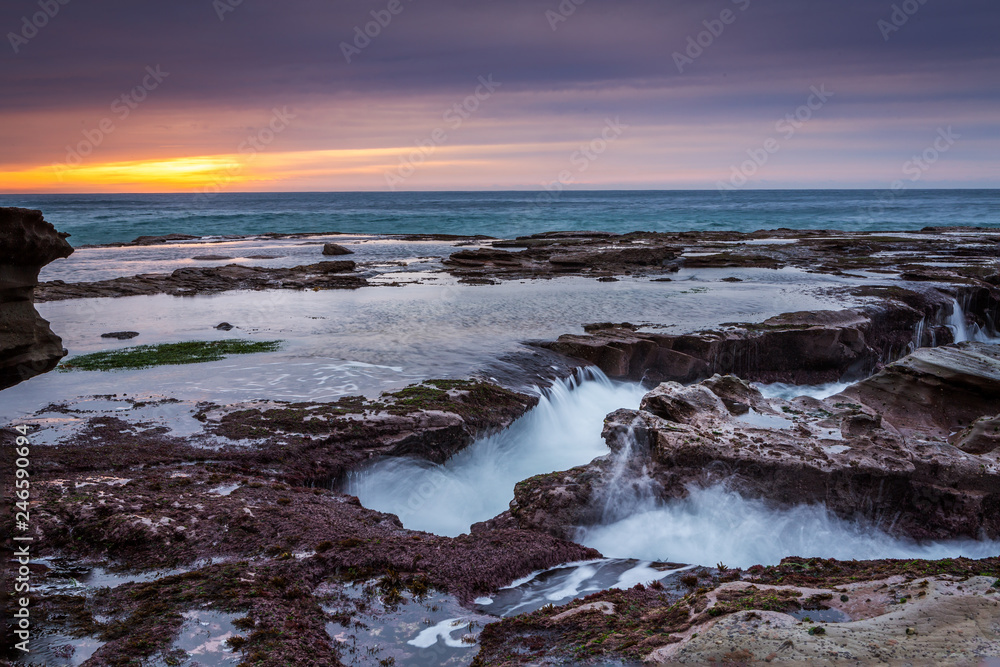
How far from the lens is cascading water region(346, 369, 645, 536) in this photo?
9.16 metres

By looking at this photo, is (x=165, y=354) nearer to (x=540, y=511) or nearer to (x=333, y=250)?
(x=540, y=511)

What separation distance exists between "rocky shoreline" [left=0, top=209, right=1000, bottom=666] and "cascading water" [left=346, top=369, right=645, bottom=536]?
0.23 metres

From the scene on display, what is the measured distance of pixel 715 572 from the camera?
660 centimetres

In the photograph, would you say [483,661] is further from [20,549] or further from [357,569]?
[20,549]

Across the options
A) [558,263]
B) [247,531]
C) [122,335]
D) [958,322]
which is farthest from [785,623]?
[558,263]

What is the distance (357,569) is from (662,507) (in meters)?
4.12

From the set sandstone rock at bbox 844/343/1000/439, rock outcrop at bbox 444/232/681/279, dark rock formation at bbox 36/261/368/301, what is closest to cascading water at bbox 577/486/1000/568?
sandstone rock at bbox 844/343/1000/439

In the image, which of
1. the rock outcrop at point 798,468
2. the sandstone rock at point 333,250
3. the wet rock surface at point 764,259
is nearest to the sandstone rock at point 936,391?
the rock outcrop at point 798,468

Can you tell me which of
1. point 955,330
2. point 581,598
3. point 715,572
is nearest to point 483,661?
point 581,598

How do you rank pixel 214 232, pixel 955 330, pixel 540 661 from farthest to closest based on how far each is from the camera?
pixel 214 232 < pixel 955 330 < pixel 540 661

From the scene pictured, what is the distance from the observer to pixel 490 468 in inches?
416

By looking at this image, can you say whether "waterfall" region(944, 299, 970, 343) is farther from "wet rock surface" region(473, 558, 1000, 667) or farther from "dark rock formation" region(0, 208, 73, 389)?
"dark rock formation" region(0, 208, 73, 389)

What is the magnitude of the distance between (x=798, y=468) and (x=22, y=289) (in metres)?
9.40

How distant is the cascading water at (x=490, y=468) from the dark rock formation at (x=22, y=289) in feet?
13.2
